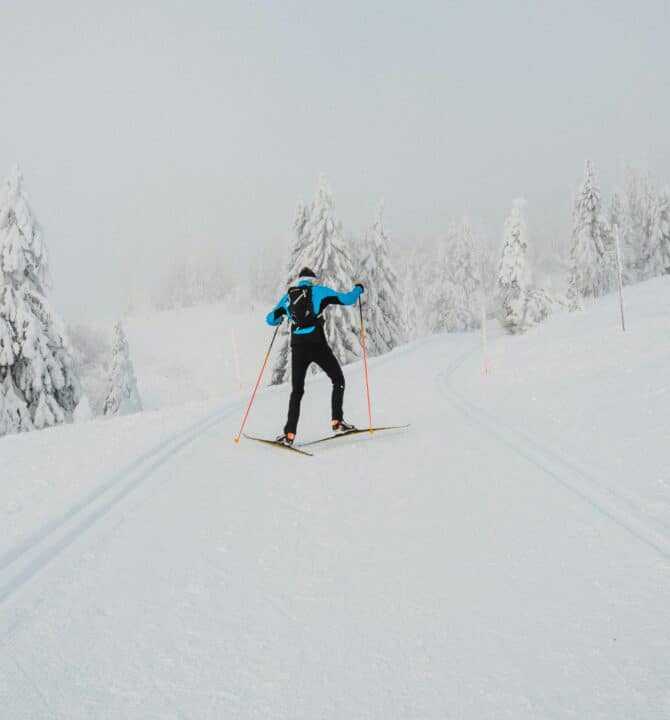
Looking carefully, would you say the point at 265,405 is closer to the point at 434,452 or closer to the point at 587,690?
the point at 434,452

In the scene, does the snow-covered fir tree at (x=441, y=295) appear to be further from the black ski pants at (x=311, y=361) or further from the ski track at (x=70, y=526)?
the ski track at (x=70, y=526)

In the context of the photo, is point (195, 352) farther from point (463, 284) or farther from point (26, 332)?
point (26, 332)

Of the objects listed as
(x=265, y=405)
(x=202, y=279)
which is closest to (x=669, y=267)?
(x=265, y=405)

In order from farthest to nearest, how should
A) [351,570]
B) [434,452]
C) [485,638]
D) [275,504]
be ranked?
[434,452]
[275,504]
[351,570]
[485,638]

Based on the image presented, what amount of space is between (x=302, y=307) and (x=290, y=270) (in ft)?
85.8

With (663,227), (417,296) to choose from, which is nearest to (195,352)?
(417,296)

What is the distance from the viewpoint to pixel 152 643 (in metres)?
2.54

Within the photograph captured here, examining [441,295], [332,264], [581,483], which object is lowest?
[441,295]

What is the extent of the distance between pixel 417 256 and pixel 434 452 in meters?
100

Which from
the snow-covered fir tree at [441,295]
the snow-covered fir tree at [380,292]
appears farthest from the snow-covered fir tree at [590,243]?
the snow-covered fir tree at [380,292]

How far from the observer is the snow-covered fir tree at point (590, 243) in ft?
147

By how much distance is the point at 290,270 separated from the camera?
32.7m

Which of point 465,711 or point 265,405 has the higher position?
point 465,711

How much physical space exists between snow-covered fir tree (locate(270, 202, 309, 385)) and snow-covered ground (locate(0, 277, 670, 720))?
22.8 meters
